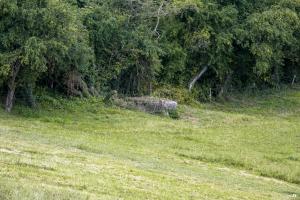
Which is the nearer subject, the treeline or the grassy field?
the grassy field

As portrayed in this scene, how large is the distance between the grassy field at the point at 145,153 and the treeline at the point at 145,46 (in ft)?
9.26

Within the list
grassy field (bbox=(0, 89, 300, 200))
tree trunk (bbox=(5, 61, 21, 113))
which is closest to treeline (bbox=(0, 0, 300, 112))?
tree trunk (bbox=(5, 61, 21, 113))

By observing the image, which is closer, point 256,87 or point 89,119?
point 89,119

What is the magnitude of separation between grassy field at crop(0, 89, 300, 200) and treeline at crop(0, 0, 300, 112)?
2824 mm

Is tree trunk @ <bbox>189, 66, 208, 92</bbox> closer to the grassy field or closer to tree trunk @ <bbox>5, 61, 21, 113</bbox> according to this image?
the grassy field

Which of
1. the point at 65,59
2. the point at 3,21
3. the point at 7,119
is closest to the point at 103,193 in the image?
the point at 7,119

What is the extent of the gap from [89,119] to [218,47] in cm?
1804

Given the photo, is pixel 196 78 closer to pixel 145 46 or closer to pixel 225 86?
pixel 225 86

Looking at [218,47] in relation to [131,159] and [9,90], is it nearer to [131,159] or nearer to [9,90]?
[9,90]

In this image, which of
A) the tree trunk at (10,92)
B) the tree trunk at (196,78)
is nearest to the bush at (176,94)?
the tree trunk at (196,78)

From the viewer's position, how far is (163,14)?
48562mm

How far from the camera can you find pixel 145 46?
148 ft

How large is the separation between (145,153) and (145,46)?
1813 cm

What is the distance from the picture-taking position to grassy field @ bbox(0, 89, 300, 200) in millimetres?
16281
